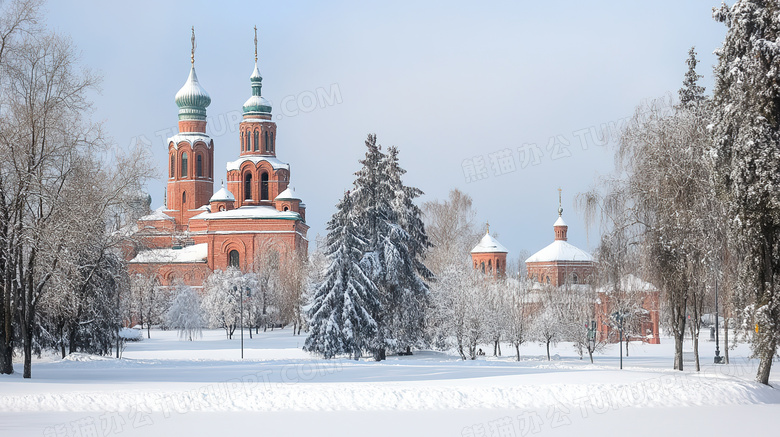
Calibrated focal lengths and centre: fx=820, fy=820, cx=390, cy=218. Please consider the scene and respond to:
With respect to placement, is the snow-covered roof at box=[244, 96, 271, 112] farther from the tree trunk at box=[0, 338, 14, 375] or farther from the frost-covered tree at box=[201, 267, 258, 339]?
the tree trunk at box=[0, 338, 14, 375]

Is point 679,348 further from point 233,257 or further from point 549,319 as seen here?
point 233,257

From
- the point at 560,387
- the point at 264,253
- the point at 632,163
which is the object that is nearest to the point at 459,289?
the point at 632,163

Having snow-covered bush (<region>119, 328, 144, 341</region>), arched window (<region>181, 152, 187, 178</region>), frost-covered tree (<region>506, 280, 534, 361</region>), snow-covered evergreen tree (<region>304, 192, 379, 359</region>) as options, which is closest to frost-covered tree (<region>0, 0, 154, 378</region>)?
snow-covered evergreen tree (<region>304, 192, 379, 359</region>)

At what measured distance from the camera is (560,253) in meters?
77.1

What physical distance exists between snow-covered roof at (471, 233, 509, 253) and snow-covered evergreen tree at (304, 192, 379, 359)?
45.3 meters

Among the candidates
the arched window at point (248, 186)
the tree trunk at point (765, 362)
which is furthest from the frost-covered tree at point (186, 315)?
the tree trunk at point (765, 362)

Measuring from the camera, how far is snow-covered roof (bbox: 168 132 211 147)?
3216 inches

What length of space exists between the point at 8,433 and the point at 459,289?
25.9 m

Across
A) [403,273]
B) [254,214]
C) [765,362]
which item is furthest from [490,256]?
[765,362]

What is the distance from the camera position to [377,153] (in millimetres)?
33812

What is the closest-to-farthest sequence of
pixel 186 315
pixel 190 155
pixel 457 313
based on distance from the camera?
pixel 457 313, pixel 186 315, pixel 190 155

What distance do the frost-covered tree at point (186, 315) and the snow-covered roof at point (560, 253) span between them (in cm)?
3240

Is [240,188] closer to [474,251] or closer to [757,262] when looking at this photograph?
[474,251]

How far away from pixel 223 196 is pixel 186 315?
20.7 meters
